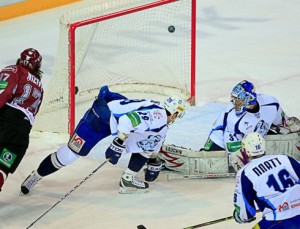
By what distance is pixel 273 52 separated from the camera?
30.9 ft

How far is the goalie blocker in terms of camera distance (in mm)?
6852

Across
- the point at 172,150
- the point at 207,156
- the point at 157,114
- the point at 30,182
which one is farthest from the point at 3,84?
the point at 207,156

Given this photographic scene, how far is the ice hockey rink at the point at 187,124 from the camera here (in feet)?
20.9

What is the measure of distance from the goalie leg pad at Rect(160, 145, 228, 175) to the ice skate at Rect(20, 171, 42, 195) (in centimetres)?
87

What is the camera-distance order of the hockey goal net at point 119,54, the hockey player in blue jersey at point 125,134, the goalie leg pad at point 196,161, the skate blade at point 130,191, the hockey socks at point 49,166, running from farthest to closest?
the hockey goal net at point 119,54, the goalie leg pad at point 196,161, the skate blade at point 130,191, the hockey socks at point 49,166, the hockey player in blue jersey at point 125,134

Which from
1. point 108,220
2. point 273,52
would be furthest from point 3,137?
point 273,52

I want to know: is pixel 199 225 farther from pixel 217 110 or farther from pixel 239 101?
pixel 217 110

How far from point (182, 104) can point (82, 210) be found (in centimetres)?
86

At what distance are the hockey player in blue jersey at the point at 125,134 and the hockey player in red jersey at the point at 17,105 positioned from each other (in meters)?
0.32

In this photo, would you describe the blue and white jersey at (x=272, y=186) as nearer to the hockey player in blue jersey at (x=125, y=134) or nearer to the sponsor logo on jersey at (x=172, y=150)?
the hockey player in blue jersey at (x=125, y=134)

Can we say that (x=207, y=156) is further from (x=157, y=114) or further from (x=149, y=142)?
(x=157, y=114)

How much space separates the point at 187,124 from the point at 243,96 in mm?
1235

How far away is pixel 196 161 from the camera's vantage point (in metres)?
6.87

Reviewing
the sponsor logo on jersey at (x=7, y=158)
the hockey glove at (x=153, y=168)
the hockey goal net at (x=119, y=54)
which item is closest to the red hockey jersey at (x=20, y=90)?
the sponsor logo on jersey at (x=7, y=158)
